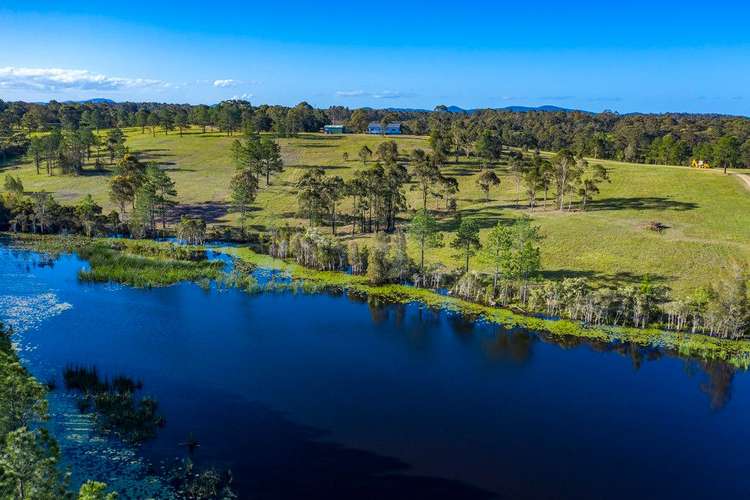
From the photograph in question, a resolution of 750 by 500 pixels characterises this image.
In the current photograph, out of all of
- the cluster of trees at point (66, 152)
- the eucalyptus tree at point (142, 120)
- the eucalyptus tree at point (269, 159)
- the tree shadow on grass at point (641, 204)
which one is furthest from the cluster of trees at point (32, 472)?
the eucalyptus tree at point (142, 120)

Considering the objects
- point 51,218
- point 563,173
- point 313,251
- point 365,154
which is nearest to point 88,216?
point 51,218

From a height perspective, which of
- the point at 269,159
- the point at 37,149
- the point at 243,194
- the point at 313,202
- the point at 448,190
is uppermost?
the point at 37,149

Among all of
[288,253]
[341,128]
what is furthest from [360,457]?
[341,128]

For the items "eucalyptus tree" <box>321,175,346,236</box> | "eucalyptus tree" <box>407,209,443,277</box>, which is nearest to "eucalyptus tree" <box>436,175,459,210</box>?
"eucalyptus tree" <box>321,175,346,236</box>

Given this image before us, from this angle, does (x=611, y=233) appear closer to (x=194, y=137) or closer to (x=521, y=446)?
(x=521, y=446)

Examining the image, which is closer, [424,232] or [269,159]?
[424,232]

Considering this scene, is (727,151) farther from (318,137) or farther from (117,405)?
(117,405)

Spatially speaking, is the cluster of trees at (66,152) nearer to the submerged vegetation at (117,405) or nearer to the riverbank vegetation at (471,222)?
the riverbank vegetation at (471,222)
